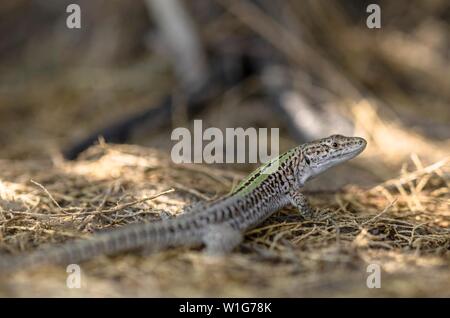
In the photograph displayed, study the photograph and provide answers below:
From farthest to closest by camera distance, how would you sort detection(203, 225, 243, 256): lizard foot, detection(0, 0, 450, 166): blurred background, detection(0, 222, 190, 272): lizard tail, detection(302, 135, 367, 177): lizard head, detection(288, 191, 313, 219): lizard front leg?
detection(0, 0, 450, 166): blurred background → detection(302, 135, 367, 177): lizard head → detection(288, 191, 313, 219): lizard front leg → detection(203, 225, 243, 256): lizard foot → detection(0, 222, 190, 272): lizard tail

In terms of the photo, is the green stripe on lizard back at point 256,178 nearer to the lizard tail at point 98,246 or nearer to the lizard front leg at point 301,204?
the lizard front leg at point 301,204

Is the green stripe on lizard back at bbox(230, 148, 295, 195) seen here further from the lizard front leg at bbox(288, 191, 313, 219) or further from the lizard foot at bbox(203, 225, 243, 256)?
the lizard foot at bbox(203, 225, 243, 256)

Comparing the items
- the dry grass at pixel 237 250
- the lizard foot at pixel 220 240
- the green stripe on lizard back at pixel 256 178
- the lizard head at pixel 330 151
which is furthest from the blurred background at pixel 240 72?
the lizard foot at pixel 220 240

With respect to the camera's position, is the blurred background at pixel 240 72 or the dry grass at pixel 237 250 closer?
the dry grass at pixel 237 250

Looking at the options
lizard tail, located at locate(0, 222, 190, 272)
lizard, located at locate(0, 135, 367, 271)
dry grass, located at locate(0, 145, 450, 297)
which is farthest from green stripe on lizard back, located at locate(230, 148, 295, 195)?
lizard tail, located at locate(0, 222, 190, 272)
